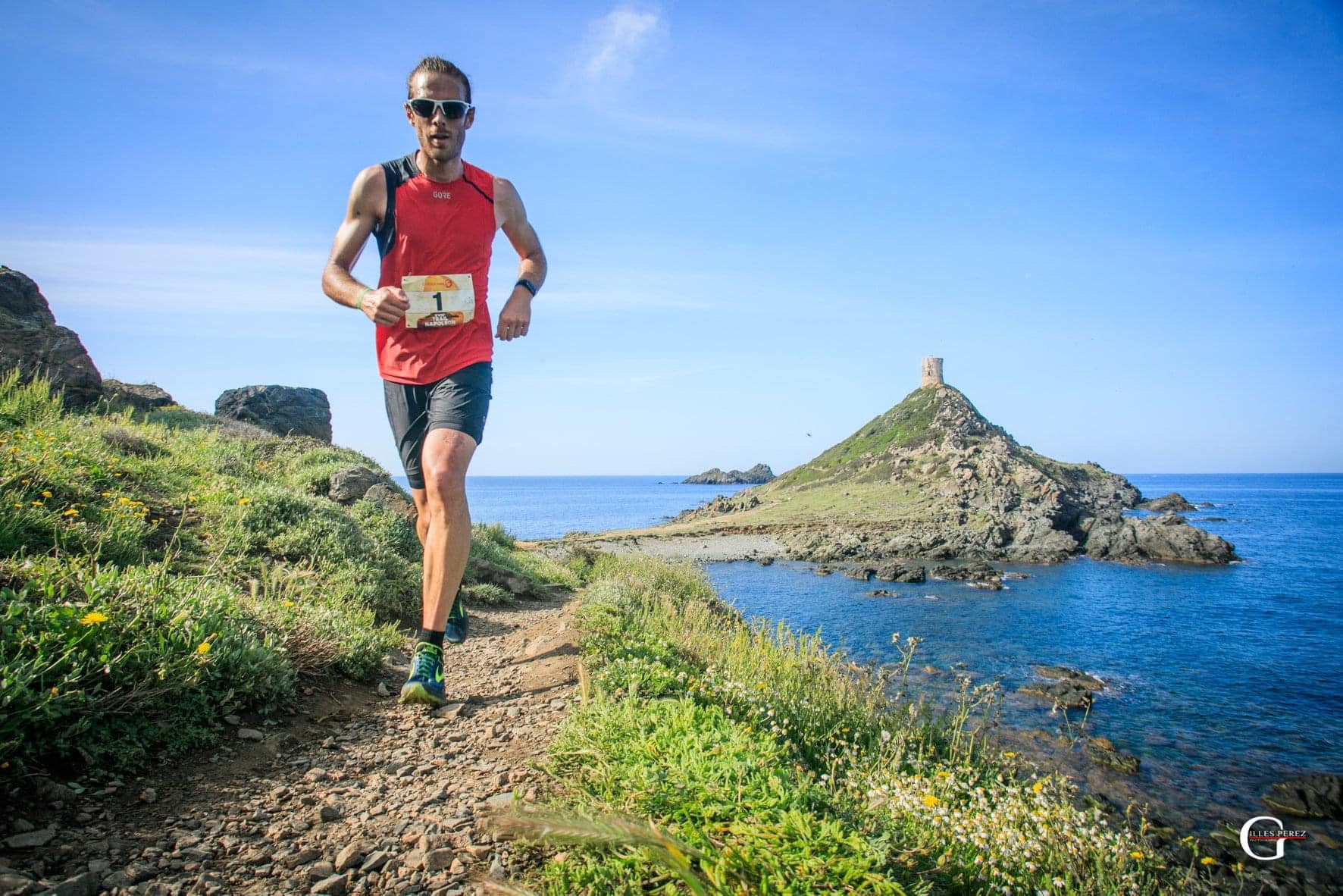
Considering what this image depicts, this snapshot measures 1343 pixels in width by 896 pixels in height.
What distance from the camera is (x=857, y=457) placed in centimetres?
6238

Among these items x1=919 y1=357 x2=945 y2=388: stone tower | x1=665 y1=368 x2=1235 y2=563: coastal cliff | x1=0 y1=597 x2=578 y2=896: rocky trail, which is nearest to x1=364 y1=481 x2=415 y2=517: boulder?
x1=0 y1=597 x2=578 y2=896: rocky trail

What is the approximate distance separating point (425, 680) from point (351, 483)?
6.65 meters

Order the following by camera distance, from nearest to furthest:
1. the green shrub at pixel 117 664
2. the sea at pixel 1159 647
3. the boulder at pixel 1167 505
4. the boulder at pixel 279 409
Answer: the green shrub at pixel 117 664 < the sea at pixel 1159 647 < the boulder at pixel 279 409 < the boulder at pixel 1167 505

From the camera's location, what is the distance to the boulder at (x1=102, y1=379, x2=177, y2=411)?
466 inches

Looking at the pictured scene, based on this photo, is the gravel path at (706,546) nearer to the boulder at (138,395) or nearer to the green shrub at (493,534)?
the green shrub at (493,534)

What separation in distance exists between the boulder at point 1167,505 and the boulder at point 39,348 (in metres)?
77.4

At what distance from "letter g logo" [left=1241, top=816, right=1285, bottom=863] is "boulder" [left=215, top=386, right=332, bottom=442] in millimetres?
16394

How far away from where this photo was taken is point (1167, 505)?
6838 centimetres

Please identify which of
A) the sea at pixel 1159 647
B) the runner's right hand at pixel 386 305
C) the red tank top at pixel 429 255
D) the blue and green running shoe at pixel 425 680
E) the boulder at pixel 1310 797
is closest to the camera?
the runner's right hand at pixel 386 305

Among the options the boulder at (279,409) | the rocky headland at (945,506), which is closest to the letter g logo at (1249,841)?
the boulder at (279,409)

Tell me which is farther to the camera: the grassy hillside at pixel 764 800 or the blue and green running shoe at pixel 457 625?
the blue and green running shoe at pixel 457 625

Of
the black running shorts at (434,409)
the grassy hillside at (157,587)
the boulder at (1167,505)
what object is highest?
the black running shorts at (434,409)

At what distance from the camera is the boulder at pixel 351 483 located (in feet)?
30.8

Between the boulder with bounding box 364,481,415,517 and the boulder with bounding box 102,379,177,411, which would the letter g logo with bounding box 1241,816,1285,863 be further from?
the boulder with bounding box 102,379,177,411
